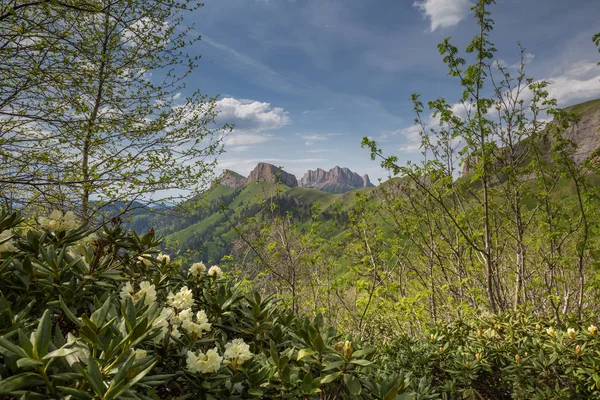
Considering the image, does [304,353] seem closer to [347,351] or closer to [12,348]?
[347,351]

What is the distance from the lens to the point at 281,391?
59.2 inches

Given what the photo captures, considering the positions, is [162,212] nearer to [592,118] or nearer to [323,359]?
[323,359]

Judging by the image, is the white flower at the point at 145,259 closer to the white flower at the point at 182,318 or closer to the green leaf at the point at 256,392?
the white flower at the point at 182,318

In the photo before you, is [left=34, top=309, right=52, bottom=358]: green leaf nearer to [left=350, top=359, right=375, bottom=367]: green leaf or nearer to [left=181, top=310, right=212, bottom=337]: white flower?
[left=181, top=310, right=212, bottom=337]: white flower

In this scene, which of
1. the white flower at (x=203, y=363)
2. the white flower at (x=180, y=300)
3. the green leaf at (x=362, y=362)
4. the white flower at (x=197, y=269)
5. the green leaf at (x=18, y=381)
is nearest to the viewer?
the green leaf at (x=18, y=381)

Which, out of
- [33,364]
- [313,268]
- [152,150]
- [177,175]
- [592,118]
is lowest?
[313,268]

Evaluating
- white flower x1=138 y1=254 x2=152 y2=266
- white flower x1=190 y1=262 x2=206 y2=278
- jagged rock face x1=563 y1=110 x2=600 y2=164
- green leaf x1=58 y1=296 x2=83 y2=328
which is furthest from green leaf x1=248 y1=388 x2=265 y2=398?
jagged rock face x1=563 y1=110 x2=600 y2=164

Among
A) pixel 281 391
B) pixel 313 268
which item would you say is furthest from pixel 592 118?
pixel 281 391

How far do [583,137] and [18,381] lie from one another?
129 meters

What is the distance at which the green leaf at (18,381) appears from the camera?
2.72 ft

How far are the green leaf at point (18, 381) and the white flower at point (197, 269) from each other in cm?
138

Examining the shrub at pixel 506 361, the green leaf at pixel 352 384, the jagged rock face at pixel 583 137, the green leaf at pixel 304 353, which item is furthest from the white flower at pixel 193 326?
the jagged rock face at pixel 583 137

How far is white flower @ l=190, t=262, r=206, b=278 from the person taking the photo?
7.65 feet

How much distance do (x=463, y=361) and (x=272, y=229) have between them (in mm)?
5556
